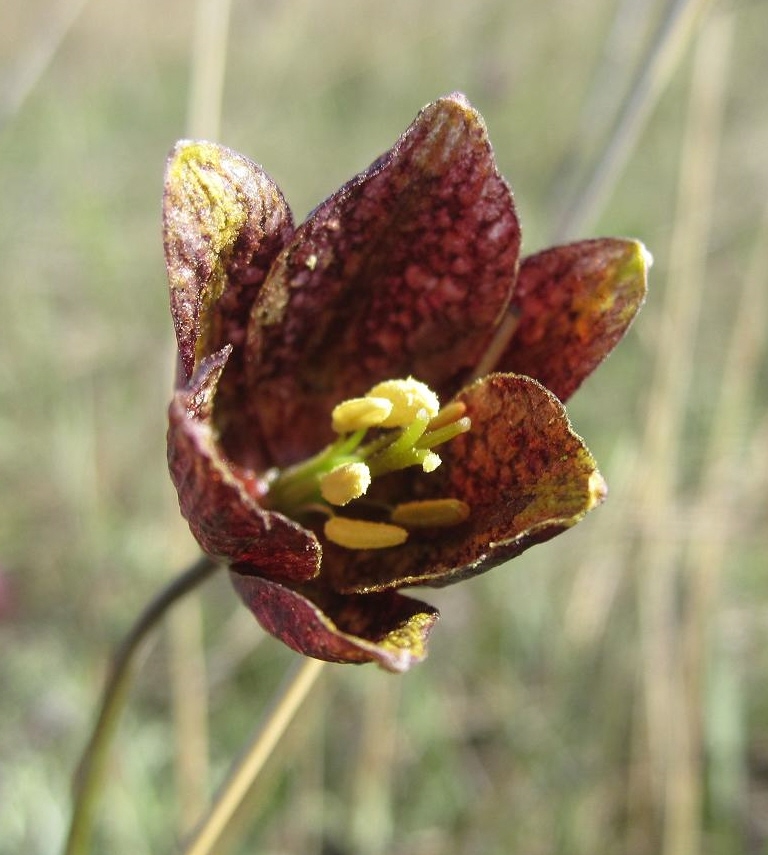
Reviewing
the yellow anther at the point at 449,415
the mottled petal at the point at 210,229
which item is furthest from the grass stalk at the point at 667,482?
the mottled petal at the point at 210,229

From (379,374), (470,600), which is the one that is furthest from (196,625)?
(470,600)

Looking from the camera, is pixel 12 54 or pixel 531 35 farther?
pixel 12 54

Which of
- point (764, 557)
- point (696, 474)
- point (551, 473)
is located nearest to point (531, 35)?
point (696, 474)

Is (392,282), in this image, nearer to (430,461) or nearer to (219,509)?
(430,461)

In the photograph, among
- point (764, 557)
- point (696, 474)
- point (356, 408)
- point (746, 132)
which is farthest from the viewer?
point (746, 132)

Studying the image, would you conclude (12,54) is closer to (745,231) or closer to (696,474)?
(745,231)

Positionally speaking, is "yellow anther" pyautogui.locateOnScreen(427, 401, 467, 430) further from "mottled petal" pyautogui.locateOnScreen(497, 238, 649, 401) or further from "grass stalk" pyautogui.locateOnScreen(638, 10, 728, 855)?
"grass stalk" pyautogui.locateOnScreen(638, 10, 728, 855)
